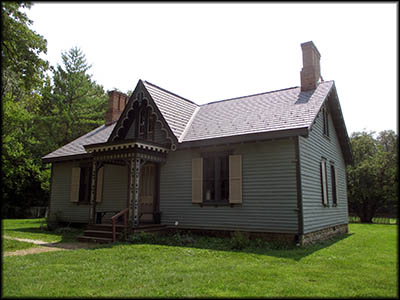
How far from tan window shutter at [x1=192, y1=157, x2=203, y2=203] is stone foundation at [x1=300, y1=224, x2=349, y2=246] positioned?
142 inches

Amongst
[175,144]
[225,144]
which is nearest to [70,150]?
[175,144]

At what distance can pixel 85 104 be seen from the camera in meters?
29.6

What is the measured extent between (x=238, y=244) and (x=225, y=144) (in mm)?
3520

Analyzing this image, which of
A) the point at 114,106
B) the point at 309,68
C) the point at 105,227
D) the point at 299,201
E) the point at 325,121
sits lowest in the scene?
the point at 105,227

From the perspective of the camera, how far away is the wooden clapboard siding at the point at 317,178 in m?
10.0

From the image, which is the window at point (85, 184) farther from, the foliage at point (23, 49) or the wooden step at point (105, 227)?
the foliage at point (23, 49)

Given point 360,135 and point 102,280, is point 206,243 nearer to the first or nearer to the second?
point 102,280

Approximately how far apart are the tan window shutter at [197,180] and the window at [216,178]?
16 centimetres

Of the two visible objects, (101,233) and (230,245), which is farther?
(101,233)

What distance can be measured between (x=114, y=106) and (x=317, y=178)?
492 inches

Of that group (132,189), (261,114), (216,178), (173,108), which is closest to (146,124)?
(173,108)

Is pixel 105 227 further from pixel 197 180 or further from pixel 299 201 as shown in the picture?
pixel 299 201

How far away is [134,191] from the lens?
10.7 m

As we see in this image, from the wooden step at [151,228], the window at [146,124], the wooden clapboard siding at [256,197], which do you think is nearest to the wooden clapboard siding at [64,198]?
the window at [146,124]
